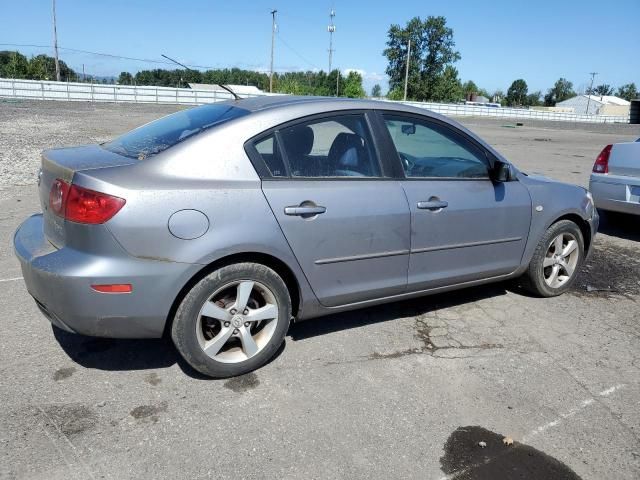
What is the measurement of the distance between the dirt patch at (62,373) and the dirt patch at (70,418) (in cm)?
31

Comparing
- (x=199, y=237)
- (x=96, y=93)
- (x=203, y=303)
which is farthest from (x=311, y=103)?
(x=96, y=93)

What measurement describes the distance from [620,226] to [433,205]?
215 inches

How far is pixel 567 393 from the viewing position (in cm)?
333

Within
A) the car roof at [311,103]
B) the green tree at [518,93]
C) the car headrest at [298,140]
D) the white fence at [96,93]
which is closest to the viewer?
the car headrest at [298,140]

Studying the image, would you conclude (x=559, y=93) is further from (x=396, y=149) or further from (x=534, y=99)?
(x=396, y=149)

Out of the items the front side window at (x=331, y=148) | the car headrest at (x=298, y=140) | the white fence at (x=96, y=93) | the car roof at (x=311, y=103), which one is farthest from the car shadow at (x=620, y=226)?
the white fence at (x=96, y=93)

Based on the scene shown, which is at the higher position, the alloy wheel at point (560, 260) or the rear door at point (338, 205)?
the rear door at point (338, 205)

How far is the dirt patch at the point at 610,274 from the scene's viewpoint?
5.21 m

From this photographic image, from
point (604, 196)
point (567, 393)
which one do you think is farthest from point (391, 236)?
point (604, 196)

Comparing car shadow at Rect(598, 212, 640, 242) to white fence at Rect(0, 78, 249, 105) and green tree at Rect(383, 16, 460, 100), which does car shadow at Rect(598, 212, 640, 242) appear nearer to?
white fence at Rect(0, 78, 249, 105)

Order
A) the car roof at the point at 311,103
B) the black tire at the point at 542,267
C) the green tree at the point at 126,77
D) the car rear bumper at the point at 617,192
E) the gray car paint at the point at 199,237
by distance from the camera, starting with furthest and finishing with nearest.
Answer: the green tree at the point at 126,77
the car rear bumper at the point at 617,192
the black tire at the point at 542,267
the car roof at the point at 311,103
the gray car paint at the point at 199,237

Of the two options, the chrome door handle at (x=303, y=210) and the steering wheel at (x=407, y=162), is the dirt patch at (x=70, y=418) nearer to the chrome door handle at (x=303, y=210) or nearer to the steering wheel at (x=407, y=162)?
the chrome door handle at (x=303, y=210)

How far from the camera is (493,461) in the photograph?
2701mm

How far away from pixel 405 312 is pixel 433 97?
10098 cm
